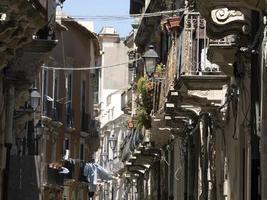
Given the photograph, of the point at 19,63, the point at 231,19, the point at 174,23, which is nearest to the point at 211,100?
the point at 174,23

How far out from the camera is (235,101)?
776 inches

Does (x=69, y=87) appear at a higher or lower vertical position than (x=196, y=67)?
lower

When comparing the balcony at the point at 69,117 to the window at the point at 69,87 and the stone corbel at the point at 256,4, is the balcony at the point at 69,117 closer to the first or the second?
the window at the point at 69,87

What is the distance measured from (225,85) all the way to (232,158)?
1601 mm

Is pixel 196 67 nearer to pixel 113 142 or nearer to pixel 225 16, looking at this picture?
pixel 225 16

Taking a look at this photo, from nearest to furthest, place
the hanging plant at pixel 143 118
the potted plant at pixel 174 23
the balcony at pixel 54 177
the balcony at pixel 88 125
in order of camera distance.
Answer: the potted plant at pixel 174 23, the hanging plant at pixel 143 118, the balcony at pixel 54 177, the balcony at pixel 88 125

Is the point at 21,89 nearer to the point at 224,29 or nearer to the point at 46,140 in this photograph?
the point at 224,29

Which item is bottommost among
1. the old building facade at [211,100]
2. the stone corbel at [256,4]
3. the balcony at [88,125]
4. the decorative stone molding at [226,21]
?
the balcony at [88,125]

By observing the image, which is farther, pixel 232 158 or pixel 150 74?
pixel 150 74

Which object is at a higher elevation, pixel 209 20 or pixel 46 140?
pixel 209 20

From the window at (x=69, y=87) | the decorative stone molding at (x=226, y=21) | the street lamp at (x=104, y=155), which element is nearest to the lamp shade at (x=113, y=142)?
the street lamp at (x=104, y=155)

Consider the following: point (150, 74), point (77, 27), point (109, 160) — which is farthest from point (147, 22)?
point (109, 160)

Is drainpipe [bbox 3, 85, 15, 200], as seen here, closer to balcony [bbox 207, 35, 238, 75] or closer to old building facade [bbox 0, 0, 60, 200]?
old building facade [bbox 0, 0, 60, 200]

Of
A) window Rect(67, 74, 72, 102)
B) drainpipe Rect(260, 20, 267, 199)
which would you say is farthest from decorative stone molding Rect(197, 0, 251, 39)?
window Rect(67, 74, 72, 102)
